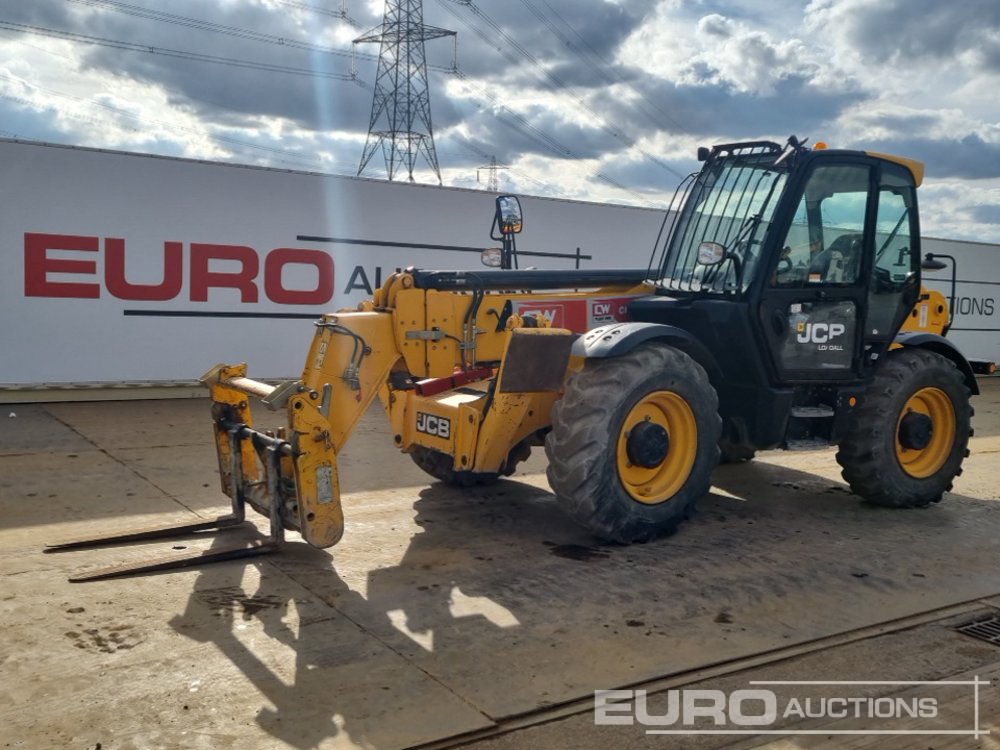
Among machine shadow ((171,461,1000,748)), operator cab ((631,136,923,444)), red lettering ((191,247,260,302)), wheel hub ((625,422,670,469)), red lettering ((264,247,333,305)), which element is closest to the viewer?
machine shadow ((171,461,1000,748))

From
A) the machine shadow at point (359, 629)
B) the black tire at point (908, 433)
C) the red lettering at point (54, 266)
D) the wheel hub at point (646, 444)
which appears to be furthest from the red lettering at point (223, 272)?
the black tire at point (908, 433)

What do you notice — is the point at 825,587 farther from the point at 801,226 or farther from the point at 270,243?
the point at 270,243

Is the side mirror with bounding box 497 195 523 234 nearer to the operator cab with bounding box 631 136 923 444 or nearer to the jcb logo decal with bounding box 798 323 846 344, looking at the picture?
the operator cab with bounding box 631 136 923 444

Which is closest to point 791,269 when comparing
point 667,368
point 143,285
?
point 667,368

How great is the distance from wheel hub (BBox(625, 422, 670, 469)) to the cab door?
48.8 inches

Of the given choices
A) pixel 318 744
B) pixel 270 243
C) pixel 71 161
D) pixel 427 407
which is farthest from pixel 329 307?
pixel 318 744

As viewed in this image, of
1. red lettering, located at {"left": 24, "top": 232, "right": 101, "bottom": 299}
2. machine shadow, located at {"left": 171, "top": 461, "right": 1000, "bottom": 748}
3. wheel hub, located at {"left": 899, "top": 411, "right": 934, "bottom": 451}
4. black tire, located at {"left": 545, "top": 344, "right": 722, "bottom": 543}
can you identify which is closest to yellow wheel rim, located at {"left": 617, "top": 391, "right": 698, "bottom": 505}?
black tire, located at {"left": 545, "top": 344, "right": 722, "bottom": 543}

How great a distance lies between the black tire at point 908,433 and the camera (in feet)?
23.0

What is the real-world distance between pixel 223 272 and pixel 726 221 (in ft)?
23.3

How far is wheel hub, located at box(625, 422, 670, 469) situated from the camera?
5801 millimetres

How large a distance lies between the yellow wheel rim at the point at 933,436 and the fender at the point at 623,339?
2.17 m

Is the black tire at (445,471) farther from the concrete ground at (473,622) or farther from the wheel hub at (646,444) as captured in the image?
the wheel hub at (646,444)

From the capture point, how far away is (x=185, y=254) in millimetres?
11586

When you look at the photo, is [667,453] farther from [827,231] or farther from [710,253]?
[827,231]
